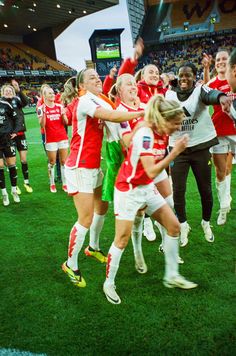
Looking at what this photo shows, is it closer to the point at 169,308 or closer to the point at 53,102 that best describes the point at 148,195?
the point at 169,308

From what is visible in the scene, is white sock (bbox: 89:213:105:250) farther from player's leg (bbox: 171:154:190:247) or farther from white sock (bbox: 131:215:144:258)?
player's leg (bbox: 171:154:190:247)

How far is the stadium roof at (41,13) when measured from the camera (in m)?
38.4

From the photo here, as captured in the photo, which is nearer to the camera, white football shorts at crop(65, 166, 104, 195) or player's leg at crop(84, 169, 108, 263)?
white football shorts at crop(65, 166, 104, 195)

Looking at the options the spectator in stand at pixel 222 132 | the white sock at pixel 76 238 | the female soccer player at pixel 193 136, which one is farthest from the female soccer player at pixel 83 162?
the spectator in stand at pixel 222 132

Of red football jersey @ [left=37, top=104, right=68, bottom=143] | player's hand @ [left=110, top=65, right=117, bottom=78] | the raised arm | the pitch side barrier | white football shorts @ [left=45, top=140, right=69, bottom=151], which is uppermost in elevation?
the pitch side barrier

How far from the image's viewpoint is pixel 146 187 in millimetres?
2912

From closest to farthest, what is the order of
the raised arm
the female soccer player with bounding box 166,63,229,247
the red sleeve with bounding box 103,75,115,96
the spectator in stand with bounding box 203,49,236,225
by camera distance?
the raised arm → the female soccer player with bounding box 166,63,229,247 → the spectator in stand with bounding box 203,49,236,225 → the red sleeve with bounding box 103,75,115,96

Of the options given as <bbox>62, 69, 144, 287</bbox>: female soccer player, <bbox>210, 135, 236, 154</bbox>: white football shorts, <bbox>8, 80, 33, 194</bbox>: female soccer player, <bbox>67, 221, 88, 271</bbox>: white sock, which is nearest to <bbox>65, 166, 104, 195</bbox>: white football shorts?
<bbox>62, 69, 144, 287</bbox>: female soccer player

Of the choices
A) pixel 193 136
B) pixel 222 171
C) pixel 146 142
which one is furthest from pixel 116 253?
pixel 222 171

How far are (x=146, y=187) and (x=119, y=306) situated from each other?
1189mm

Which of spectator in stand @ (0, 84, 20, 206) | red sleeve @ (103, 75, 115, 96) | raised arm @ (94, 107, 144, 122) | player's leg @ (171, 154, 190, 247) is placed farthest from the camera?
spectator in stand @ (0, 84, 20, 206)

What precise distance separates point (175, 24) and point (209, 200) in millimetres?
50418

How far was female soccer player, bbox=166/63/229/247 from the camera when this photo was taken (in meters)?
3.75

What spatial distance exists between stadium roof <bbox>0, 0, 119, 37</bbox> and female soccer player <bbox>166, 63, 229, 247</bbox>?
3816cm
